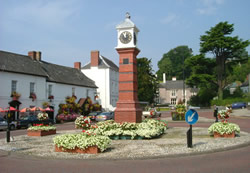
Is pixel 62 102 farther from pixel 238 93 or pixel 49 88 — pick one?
pixel 238 93

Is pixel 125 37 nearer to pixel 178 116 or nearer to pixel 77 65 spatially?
pixel 178 116

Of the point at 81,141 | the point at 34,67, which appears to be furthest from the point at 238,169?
the point at 34,67

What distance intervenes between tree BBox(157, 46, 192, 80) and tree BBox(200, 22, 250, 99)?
2306 inches

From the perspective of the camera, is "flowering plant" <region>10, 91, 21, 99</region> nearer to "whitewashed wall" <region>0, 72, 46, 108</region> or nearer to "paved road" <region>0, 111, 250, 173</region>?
"whitewashed wall" <region>0, 72, 46, 108</region>

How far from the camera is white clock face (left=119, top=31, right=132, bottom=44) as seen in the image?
670 inches

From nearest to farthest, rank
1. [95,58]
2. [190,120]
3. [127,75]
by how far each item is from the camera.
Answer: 1. [190,120]
2. [127,75]
3. [95,58]

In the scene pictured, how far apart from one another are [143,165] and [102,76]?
43.8 meters

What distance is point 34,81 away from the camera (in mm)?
34719

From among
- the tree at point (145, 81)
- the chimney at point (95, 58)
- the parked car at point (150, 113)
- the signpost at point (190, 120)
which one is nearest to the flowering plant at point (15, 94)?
the parked car at point (150, 113)

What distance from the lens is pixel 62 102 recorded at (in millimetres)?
40156

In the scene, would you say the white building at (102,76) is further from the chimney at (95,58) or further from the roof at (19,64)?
the roof at (19,64)

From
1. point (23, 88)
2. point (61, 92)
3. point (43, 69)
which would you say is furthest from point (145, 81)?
point (23, 88)

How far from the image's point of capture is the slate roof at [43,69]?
3228 cm

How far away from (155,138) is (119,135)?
2.02 meters
